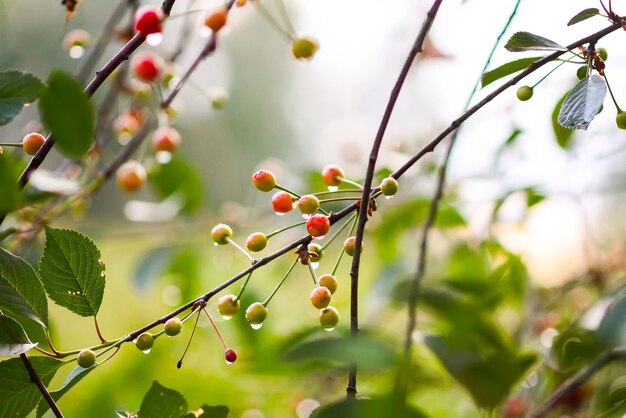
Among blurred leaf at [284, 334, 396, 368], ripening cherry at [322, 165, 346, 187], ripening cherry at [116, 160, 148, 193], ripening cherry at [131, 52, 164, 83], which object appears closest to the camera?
blurred leaf at [284, 334, 396, 368]

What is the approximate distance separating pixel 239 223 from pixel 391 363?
1.28m

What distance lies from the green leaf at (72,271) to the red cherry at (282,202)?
0.56 feet

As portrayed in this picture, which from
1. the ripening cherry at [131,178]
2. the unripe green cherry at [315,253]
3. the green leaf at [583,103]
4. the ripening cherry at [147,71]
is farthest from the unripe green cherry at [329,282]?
the ripening cherry at [131,178]

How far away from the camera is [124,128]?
1279 millimetres

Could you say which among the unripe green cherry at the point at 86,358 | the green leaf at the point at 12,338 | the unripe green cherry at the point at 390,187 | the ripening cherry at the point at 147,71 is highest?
the ripening cherry at the point at 147,71

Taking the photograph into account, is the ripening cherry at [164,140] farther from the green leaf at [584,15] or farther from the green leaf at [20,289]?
the green leaf at [584,15]

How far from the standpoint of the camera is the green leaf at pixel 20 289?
1.76ft

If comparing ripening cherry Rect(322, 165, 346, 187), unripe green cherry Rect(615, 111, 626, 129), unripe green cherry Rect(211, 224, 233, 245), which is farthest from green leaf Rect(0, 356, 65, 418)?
unripe green cherry Rect(615, 111, 626, 129)

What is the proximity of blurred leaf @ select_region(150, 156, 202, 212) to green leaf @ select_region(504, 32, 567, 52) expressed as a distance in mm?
910

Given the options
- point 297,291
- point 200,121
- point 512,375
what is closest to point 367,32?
point 297,291

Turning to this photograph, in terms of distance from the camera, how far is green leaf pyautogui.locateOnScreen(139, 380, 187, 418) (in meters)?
0.54

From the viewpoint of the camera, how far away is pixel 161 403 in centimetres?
55

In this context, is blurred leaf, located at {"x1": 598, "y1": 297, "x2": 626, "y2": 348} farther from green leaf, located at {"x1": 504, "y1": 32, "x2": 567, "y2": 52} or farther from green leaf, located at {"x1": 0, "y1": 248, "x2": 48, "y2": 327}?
green leaf, located at {"x1": 0, "y1": 248, "x2": 48, "y2": 327}

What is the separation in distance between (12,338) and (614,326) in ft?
1.50
